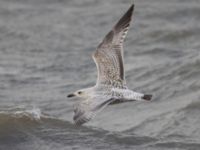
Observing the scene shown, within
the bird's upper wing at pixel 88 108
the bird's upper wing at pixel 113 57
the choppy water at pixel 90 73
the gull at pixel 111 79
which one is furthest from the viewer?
the choppy water at pixel 90 73

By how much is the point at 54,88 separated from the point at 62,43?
6.96 ft

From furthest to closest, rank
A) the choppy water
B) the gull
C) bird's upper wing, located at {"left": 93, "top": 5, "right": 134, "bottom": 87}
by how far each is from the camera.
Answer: the choppy water < bird's upper wing, located at {"left": 93, "top": 5, "right": 134, "bottom": 87} < the gull

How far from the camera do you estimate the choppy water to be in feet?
31.6

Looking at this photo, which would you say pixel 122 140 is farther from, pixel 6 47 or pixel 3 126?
pixel 6 47

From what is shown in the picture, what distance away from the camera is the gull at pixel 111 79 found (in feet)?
25.7

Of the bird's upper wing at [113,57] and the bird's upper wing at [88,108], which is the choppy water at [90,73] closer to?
the bird's upper wing at [113,57]

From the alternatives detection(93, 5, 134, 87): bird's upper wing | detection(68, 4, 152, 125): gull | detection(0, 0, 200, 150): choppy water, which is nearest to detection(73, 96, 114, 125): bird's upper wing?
detection(68, 4, 152, 125): gull

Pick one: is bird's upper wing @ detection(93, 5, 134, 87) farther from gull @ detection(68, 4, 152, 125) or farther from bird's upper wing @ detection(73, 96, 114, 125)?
bird's upper wing @ detection(73, 96, 114, 125)

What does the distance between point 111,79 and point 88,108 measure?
102 cm

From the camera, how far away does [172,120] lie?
34.0ft

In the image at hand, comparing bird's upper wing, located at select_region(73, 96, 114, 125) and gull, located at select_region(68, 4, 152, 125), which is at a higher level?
gull, located at select_region(68, 4, 152, 125)

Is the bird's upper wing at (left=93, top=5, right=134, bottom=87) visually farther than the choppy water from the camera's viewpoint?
No

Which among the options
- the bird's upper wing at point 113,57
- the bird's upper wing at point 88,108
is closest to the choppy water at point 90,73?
the bird's upper wing at point 113,57

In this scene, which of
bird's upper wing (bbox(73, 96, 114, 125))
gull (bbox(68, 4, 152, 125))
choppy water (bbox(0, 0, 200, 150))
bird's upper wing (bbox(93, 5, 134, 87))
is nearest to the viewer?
bird's upper wing (bbox(73, 96, 114, 125))
